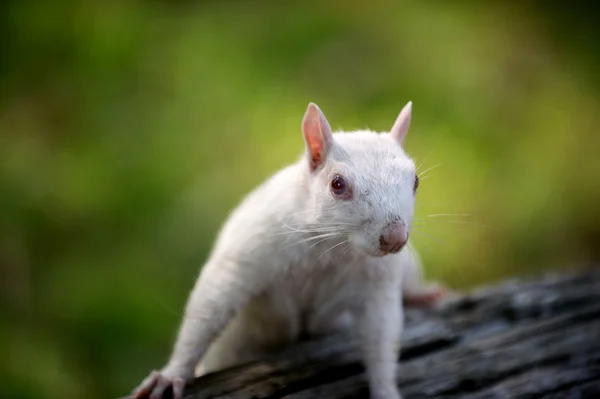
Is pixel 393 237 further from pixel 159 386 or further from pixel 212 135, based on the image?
pixel 212 135

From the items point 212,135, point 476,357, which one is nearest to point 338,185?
point 476,357

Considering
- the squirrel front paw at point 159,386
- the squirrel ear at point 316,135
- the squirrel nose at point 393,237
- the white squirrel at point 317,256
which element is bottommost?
the squirrel front paw at point 159,386

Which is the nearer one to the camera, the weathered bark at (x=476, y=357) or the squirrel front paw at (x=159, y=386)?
the squirrel front paw at (x=159, y=386)

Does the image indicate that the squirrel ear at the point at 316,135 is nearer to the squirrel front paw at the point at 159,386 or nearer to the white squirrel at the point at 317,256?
the white squirrel at the point at 317,256

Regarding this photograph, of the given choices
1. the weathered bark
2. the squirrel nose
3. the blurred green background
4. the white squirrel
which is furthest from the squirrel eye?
the blurred green background

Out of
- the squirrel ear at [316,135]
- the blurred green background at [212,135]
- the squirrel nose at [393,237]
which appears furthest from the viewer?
the blurred green background at [212,135]

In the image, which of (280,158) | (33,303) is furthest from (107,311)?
(280,158)

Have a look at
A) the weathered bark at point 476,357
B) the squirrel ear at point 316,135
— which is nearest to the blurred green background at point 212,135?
the weathered bark at point 476,357
